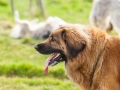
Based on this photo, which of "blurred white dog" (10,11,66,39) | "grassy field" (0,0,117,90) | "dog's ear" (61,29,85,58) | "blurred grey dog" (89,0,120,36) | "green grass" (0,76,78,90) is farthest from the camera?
"blurred white dog" (10,11,66,39)

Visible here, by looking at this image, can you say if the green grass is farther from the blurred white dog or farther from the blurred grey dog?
the blurred white dog

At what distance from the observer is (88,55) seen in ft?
18.6

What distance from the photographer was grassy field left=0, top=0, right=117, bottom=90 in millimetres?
8039

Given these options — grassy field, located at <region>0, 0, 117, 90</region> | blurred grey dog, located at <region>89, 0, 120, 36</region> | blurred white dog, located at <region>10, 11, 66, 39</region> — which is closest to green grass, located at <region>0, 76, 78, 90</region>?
grassy field, located at <region>0, 0, 117, 90</region>

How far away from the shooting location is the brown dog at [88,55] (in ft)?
18.4

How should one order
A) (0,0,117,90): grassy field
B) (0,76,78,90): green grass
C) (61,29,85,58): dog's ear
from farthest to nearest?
(0,0,117,90): grassy field → (0,76,78,90): green grass → (61,29,85,58): dog's ear

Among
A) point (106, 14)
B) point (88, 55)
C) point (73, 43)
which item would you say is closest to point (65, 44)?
point (73, 43)

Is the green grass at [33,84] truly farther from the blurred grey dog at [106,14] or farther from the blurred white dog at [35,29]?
the blurred white dog at [35,29]

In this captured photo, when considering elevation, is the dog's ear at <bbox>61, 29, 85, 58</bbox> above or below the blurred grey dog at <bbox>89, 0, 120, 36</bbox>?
below

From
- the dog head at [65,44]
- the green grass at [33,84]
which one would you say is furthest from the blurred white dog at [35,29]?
the dog head at [65,44]

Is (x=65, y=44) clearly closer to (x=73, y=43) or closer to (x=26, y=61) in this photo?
(x=73, y=43)

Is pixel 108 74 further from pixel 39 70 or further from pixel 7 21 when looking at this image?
pixel 7 21

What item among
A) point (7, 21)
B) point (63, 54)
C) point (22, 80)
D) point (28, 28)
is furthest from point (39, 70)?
point (7, 21)

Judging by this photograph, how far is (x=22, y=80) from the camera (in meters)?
8.23
